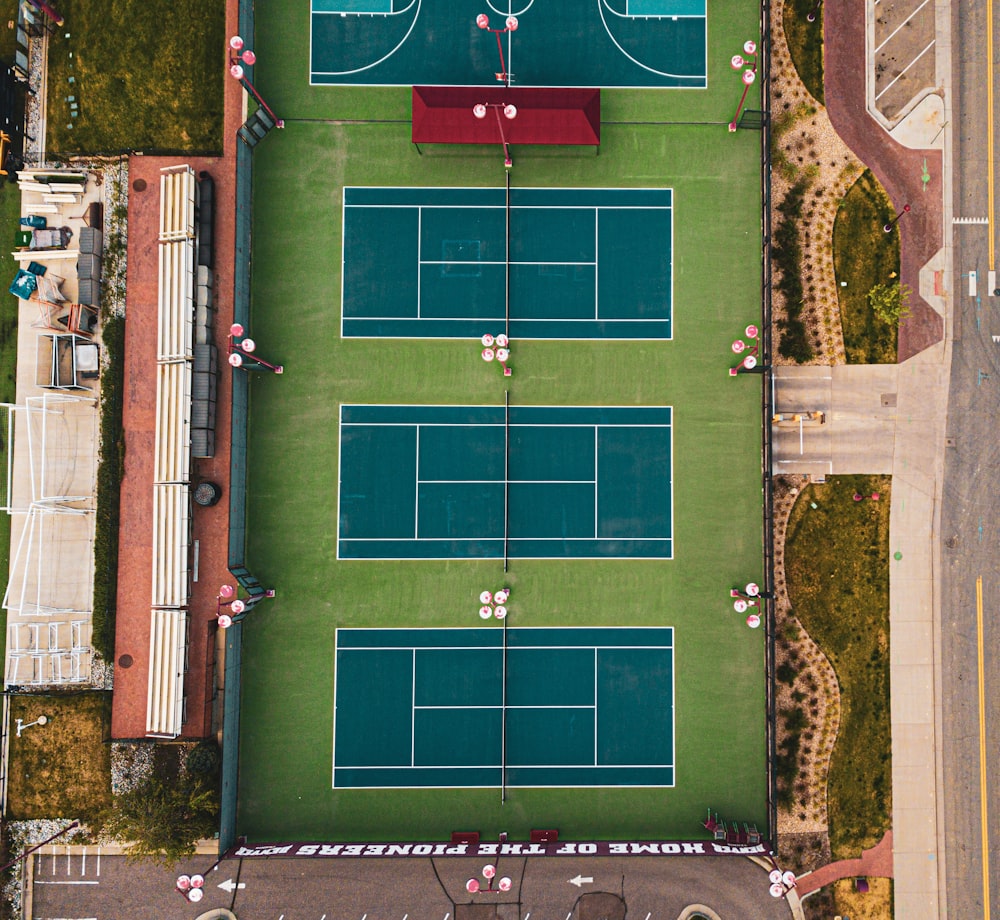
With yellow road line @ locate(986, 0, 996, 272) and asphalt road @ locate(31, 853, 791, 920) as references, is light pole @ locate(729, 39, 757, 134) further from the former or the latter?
asphalt road @ locate(31, 853, 791, 920)

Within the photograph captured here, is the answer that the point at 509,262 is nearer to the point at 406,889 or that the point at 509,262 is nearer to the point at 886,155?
the point at 886,155

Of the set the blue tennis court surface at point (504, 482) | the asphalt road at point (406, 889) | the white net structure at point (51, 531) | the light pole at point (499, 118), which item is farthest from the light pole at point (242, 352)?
the asphalt road at point (406, 889)

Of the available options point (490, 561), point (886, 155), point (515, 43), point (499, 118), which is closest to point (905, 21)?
point (886, 155)

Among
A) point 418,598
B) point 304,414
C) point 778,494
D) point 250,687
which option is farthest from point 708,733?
point 304,414

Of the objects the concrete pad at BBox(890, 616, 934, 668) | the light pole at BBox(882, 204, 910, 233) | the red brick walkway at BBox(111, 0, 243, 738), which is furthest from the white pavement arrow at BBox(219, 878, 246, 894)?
the light pole at BBox(882, 204, 910, 233)

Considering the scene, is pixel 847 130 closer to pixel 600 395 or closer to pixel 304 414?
pixel 600 395

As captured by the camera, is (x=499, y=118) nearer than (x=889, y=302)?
Yes
